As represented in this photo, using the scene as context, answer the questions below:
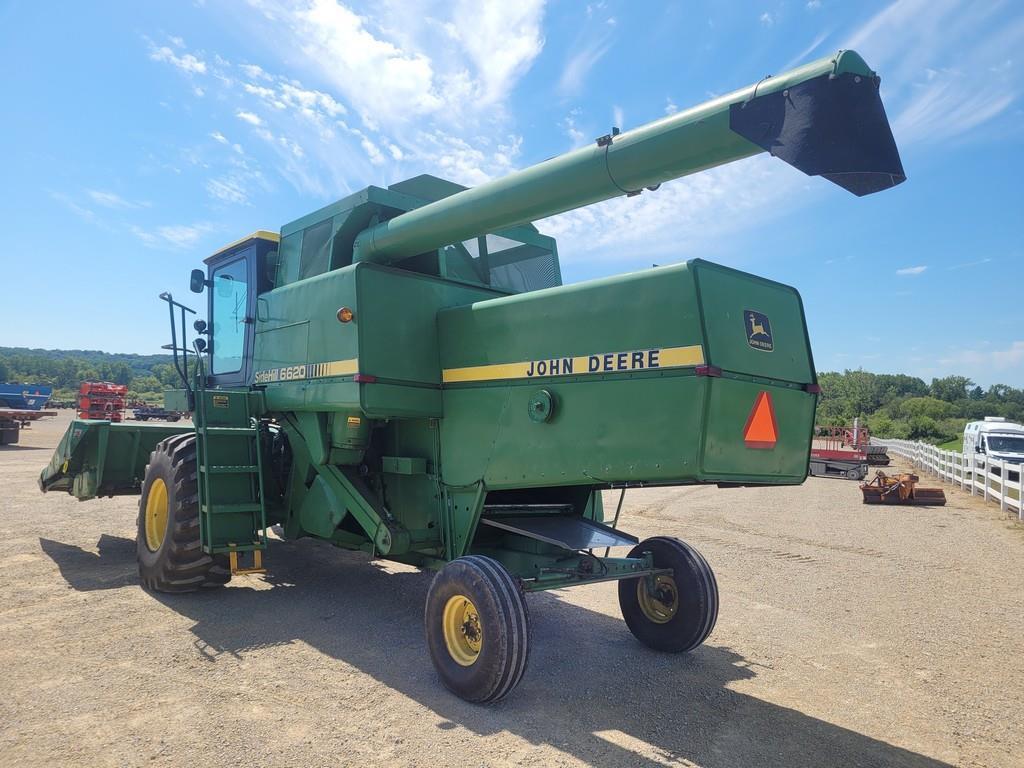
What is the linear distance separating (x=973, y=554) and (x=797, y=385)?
705cm

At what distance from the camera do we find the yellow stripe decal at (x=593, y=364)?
392cm

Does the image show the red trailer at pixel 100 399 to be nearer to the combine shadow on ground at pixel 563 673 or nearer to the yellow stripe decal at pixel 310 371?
the combine shadow on ground at pixel 563 673

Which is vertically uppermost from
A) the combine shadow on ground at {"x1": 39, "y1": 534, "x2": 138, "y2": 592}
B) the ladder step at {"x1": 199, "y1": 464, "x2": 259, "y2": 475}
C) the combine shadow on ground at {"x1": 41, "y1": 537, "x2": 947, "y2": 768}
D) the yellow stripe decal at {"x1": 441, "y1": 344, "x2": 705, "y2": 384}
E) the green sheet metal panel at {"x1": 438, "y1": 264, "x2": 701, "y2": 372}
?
the green sheet metal panel at {"x1": 438, "y1": 264, "x2": 701, "y2": 372}

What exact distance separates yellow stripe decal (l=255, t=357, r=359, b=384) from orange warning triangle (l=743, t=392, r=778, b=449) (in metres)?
2.70

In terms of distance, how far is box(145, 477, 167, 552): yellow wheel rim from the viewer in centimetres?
641

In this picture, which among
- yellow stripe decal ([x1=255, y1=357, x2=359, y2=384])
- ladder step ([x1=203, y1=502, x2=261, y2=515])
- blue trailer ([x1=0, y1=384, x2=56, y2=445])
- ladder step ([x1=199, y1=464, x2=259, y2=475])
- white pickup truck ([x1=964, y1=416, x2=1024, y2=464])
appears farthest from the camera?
blue trailer ([x1=0, y1=384, x2=56, y2=445])

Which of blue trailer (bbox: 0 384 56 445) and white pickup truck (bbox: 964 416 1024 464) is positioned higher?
blue trailer (bbox: 0 384 56 445)

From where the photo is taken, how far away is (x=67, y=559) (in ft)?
24.0

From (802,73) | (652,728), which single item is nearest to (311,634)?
(652,728)

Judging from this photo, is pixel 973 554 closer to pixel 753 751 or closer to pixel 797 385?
pixel 797 385

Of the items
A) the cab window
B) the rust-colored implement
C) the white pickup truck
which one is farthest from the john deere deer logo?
the white pickup truck

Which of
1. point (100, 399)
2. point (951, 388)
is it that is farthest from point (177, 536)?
point (951, 388)

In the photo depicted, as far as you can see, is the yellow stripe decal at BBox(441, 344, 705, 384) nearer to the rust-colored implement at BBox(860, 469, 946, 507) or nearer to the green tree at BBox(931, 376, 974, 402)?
the rust-colored implement at BBox(860, 469, 946, 507)

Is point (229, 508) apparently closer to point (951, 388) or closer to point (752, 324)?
point (752, 324)
